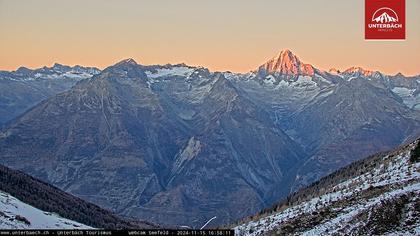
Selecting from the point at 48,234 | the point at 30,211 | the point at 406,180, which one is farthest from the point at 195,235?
the point at 30,211

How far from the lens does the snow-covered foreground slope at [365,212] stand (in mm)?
60406

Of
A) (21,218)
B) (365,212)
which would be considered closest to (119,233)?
(365,212)

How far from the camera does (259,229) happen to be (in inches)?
3110

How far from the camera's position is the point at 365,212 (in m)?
64.4

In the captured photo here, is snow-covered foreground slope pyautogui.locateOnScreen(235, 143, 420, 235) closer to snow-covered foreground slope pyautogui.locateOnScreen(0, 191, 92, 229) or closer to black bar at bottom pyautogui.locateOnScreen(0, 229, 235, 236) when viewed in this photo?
snow-covered foreground slope pyautogui.locateOnScreen(0, 191, 92, 229)

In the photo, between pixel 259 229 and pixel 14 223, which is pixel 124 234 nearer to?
pixel 14 223

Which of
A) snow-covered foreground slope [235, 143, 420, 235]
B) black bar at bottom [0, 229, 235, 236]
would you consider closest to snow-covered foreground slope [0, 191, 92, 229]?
snow-covered foreground slope [235, 143, 420, 235]

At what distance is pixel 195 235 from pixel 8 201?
5044 centimetres

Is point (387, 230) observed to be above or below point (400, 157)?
below

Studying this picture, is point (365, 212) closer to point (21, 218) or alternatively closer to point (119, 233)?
point (119, 233)

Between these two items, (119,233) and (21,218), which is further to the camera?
(21,218)

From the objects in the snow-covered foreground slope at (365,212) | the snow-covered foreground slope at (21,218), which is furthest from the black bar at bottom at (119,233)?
the snow-covered foreground slope at (21,218)

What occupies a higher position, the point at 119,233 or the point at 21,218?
the point at 119,233

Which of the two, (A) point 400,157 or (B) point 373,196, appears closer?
(B) point 373,196
